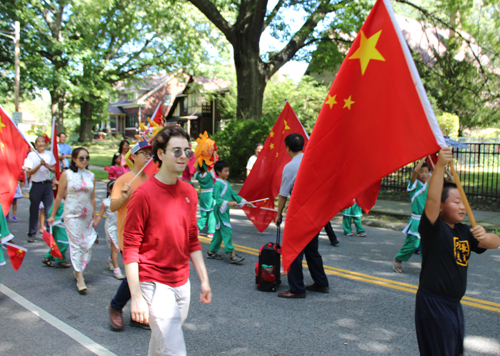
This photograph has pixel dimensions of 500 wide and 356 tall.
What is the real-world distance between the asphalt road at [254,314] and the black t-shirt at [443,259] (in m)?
1.41

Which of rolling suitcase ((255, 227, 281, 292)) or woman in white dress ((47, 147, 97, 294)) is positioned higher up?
woman in white dress ((47, 147, 97, 294))

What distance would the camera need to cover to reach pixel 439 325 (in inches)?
110

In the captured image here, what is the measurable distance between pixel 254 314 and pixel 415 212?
336cm

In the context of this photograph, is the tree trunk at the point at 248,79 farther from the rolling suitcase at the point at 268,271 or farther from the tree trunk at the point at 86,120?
the tree trunk at the point at 86,120

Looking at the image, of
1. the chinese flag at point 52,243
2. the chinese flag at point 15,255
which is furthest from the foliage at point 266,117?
the chinese flag at point 15,255

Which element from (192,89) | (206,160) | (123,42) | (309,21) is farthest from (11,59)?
(206,160)

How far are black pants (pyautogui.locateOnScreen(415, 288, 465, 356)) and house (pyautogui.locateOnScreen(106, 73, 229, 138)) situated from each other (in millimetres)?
36883

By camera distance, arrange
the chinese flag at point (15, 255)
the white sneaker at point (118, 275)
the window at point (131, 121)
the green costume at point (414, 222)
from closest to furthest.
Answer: the chinese flag at point (15, 255), the white sneaker at point (118, 275), the green costume at point (414, 222), the window at point (131, 121)

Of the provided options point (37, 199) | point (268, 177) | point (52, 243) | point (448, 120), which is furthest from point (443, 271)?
point (448, 120)

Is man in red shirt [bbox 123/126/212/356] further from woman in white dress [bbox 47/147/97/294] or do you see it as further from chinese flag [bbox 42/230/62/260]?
chinese flag [bbox 42/230/62/260]

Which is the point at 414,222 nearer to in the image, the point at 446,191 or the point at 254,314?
the point at 254,314

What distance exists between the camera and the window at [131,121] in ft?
200

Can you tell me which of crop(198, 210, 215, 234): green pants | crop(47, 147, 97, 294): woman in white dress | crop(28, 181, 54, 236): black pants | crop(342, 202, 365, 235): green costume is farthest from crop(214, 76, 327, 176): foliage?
crop(28, 181, 54, 236): black pants

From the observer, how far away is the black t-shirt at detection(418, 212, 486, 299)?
2.86 m
